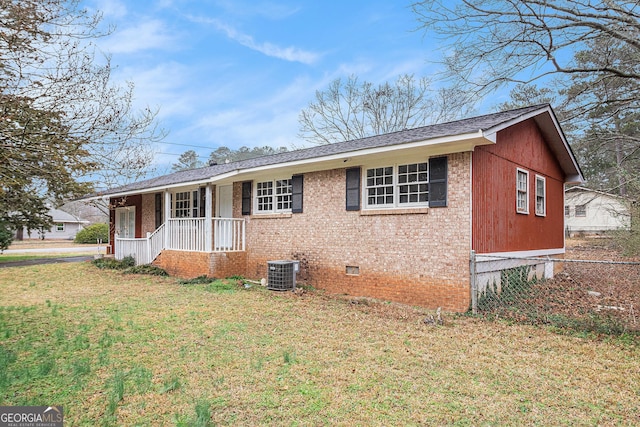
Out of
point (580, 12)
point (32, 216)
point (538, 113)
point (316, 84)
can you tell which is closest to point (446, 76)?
point (538, 113)

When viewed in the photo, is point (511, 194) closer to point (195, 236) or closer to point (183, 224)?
point (195, 236)

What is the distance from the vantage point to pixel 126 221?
17.8 meters

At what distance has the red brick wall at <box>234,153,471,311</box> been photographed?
7398 mm

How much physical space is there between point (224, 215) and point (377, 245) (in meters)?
6.37

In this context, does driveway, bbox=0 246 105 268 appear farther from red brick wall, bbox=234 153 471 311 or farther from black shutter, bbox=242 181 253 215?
red brick wall, bbox=234 153 471 311

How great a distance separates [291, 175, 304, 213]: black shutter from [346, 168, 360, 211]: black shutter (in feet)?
5.40

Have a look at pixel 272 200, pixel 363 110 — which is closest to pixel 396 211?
pixel 272 200

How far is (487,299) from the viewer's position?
7.56 meters

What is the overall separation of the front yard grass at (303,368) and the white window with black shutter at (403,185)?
231 centimetres

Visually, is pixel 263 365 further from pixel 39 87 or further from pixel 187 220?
pixel 187 220

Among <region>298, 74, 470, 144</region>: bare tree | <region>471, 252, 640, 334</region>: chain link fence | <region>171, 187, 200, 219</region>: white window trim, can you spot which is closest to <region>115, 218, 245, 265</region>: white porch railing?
<region>171, 187, 200, 219</region>: white window trim

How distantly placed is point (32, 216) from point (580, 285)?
45.5 feet

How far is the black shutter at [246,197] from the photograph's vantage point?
11.7 m

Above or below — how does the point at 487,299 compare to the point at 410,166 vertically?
below
